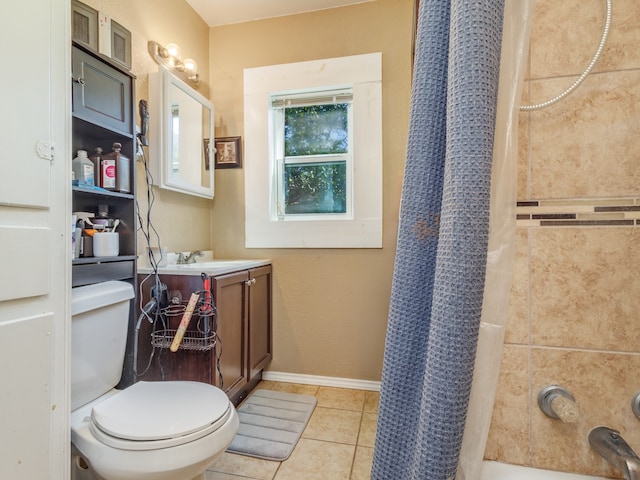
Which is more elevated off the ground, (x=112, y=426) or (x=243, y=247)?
(x=243, y=247)

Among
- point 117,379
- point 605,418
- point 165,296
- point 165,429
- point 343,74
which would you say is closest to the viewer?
point 605,418

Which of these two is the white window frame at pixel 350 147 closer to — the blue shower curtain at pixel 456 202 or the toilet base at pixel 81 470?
the toilet base at pixel 81 470

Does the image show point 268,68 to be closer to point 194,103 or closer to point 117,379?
point 194,103

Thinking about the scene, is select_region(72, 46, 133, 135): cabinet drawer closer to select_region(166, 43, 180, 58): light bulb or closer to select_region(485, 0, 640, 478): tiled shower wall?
select_region(166, 43, 180, 58): light bulb

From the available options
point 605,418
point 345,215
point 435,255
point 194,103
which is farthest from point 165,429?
point 194,103

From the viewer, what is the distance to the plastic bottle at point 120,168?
1.30 m

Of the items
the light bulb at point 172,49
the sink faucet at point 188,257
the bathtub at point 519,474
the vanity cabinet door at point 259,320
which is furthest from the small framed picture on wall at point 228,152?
the bathtub at point 519,474

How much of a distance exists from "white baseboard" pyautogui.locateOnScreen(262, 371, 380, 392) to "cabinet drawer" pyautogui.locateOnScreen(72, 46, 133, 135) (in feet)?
5.75

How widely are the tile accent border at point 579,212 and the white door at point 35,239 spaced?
119 cm

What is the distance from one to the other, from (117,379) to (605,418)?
62.5 inches

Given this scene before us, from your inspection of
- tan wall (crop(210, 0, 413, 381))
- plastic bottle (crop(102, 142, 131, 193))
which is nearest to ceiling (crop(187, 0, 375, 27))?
tan wall (crop(210, 0, 413, 381))

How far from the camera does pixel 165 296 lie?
1471 mm

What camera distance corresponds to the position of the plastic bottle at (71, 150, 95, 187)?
3.89 ft

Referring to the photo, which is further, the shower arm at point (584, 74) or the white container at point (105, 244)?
the white container at point (105, 244)
